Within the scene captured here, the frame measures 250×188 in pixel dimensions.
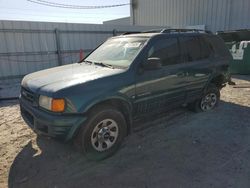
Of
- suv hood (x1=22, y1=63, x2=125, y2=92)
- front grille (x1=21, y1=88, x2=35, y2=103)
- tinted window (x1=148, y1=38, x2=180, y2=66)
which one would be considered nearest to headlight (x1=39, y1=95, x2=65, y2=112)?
suv hood (x1=22, y1=63, x2=125, y2=92)

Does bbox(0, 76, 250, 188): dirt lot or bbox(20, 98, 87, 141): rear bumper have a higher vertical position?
bbox(20, 98, 87, 141): rear bumper

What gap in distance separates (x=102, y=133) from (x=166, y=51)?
1906 millimetres

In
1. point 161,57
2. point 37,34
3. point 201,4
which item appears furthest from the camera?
point 201,4

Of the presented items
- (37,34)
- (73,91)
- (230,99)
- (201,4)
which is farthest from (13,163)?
(201,4)

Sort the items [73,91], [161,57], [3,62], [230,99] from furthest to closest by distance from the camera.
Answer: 1. [3,62]
2. [230,99]
3. [161,57]
4. [73,91]

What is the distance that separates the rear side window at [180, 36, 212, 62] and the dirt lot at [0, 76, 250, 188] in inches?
53.2

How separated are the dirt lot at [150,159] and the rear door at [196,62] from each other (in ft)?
2.34

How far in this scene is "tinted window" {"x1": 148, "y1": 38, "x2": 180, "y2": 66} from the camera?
3.93m

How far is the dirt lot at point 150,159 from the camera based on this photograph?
288 cm

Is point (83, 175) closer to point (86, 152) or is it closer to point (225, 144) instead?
point (86, 152)

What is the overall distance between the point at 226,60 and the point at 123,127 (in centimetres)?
333

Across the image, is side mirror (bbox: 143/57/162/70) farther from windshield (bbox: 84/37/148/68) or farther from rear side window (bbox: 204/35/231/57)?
rear side window (bbox: 204/35/231/57)

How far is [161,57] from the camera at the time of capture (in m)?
4.02

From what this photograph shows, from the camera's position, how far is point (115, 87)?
3.31 m
